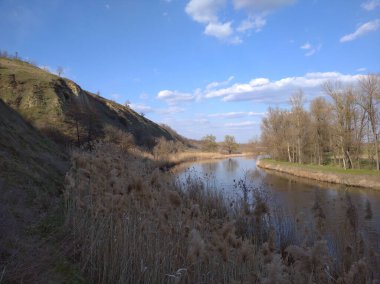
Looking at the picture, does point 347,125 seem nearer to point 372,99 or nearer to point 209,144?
point 372,99

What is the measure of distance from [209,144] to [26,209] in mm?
98804

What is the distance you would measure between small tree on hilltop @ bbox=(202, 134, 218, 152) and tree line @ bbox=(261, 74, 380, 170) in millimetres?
52221

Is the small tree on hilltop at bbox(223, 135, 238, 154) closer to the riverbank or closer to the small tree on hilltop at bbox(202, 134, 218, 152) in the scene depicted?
the small tree on hilltop at bbox(202, 134, 218, 152)

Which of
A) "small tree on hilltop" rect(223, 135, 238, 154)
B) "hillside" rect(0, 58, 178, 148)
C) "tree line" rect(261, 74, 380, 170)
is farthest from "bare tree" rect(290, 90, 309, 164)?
"small tree on hilltop" rect(223, 135, 238, 154)

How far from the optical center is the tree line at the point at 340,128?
31.4 meters

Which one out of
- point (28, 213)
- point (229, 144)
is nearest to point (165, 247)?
point (28, 213)

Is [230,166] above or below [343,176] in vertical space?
above

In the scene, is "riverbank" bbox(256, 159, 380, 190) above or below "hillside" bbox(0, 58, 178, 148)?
below

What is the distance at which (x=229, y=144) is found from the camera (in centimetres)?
10294

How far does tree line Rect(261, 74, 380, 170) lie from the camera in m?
31.4

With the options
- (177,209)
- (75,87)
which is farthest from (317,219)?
(75,87)

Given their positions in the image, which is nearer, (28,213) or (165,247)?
(165,247)

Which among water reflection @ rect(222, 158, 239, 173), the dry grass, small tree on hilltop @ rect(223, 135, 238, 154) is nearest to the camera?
the dry grass

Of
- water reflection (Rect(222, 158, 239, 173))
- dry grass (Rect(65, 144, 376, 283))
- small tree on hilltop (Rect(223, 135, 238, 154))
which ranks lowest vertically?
water reflection (Rect(222, 158, 239, 173))
